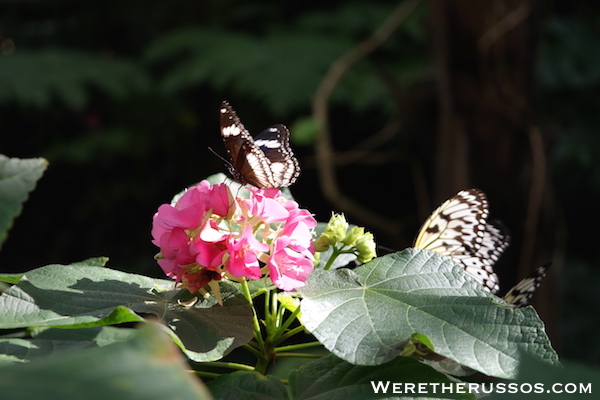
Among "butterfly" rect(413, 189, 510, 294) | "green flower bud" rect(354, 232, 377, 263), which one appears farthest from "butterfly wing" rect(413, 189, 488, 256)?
"green flower bud" rect(354, 232, 377, 263)

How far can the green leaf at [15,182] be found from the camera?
0.44 m

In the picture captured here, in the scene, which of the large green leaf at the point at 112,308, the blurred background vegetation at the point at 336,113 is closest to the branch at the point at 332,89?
the blurred background vegetation at the point at 336,113

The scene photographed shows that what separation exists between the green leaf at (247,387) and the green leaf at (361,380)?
0.02m

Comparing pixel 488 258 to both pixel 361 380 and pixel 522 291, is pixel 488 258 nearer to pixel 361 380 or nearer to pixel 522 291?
pixel 522 291

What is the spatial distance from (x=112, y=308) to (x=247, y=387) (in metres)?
0.16

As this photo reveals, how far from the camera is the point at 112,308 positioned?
61 centimetres

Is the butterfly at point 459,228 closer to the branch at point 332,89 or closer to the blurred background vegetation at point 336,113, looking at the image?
the blurred background vegetation at point 336,113

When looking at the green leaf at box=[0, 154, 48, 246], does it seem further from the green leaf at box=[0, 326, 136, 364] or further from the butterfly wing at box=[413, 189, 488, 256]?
the butterfly wing at box=[413, 189, 488, 256]

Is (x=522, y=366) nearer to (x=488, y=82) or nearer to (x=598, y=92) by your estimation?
(x=488, y=82)

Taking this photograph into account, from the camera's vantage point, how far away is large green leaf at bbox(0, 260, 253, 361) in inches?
22.7

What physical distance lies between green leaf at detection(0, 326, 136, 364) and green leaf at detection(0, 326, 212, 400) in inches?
8.8

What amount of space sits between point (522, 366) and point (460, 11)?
2118mm

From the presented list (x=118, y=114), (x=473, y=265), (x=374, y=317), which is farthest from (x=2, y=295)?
(x=118, y=114)

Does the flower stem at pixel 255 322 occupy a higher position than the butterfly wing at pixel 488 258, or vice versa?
the butterfly wing at pixel 488 258
